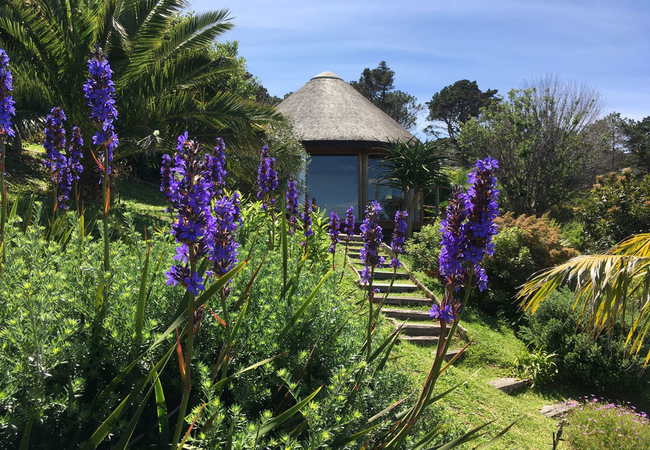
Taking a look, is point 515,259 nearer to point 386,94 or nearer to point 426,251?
point 426,251

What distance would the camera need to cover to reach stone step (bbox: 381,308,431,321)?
8.16m

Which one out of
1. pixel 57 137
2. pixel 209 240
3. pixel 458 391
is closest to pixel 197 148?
pixel 209 240

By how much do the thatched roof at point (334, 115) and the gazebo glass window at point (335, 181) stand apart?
130 centimetres

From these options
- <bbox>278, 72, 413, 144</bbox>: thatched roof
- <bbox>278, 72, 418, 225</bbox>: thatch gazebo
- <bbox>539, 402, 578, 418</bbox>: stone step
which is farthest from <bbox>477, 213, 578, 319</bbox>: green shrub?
<bbox>278, 72, 418, 225</bbox>: thatch gazebo

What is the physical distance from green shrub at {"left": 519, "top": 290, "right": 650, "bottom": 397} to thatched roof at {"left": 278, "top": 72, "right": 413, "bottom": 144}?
9.23 m

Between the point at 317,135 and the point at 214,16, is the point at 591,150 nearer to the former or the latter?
the point at 317,135

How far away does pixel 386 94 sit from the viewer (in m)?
45.8

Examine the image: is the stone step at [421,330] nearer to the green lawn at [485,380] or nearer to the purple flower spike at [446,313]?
the green lawn at [485,380]

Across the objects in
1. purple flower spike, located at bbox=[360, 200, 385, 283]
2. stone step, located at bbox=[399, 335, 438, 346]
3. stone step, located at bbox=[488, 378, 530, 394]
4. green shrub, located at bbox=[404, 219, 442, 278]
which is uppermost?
purple flower spike, located at bbox=[360, 200, 385, 283]

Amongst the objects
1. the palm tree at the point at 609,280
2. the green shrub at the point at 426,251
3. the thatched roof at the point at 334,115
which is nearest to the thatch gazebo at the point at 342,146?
the thatched roof at the point at 334,115

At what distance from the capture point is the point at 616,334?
8.03 metres

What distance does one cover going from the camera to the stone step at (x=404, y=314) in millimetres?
8162

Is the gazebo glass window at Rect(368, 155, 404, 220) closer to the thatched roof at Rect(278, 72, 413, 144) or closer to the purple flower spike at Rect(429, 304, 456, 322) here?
the thatched roof at Rect(278, 72, 413, 144)

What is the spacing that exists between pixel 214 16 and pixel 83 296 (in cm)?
881
